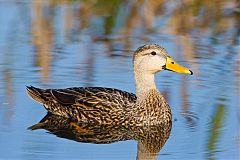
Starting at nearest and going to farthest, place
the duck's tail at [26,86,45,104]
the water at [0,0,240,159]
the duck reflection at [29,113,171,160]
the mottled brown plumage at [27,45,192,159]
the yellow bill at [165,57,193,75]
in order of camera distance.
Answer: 1. the water at [0,0,240,159]
2. the duck reflection at [29,113,171,160]
3. the mottled brown plumage at [27,45,192,159]
4. the yellow bill at [165,57,193,75]
5. the duck's tail at [26,86,45,104]

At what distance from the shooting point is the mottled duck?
38.6 feet

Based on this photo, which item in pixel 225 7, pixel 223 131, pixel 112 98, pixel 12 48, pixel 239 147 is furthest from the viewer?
pixel 225 7

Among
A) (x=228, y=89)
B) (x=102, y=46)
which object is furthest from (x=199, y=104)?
(x=102, y=46)

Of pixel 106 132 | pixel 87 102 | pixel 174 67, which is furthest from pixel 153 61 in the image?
pixel 106 132

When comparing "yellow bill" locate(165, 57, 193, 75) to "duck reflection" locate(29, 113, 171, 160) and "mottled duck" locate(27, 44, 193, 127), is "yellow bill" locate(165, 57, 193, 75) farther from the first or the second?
"duck reflection" locate(29, 113, 171, 160)

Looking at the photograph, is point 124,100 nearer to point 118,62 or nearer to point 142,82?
point 142,82

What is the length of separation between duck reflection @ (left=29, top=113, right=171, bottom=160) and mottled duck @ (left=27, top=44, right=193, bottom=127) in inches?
3.6

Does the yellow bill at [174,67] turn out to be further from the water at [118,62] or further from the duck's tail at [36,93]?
the duck's tail at [36,93]

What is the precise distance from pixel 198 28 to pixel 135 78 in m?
4.33

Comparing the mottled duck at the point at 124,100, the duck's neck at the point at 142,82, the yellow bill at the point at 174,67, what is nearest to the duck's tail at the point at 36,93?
the mottled duck at the point at 124,100

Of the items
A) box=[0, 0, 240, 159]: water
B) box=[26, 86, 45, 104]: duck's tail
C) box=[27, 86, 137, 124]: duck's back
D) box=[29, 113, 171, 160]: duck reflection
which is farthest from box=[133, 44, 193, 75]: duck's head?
box=[26, 86, 45, 104]: duck's tail

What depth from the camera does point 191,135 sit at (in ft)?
36.0

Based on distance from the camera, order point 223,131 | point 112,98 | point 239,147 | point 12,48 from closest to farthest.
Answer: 1. point 239,147
2. point 223,131
3. point 112,98
4. point 12,48

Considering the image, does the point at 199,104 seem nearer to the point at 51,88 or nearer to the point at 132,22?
the point at 51,88
